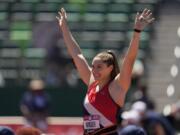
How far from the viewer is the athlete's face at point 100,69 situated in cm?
555

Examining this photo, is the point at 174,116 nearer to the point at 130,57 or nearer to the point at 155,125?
the point at 155,125

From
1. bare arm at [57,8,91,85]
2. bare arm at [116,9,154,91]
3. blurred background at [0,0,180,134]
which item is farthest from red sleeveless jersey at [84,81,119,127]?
blurred background at [0,0,180,134]

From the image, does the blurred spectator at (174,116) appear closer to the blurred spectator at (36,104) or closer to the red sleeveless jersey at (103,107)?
the blurred spectator at (36,104)

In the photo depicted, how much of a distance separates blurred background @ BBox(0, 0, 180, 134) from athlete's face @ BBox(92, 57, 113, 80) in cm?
837

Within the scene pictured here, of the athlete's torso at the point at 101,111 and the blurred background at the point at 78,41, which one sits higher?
the athlete's torso at the point at 101,111

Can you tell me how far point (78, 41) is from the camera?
16.0 meters

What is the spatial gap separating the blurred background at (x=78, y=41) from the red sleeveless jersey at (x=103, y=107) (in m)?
8.37

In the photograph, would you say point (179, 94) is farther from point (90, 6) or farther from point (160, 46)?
point (90, 6)

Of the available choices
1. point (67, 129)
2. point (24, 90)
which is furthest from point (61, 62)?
point (67, 129)

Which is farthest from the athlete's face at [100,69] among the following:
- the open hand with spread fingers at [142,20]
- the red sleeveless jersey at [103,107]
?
the open hand with spread fingers at [142,20]

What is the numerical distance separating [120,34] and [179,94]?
1904mm

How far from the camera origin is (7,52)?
1608cm

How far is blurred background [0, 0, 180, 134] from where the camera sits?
48.2 ft

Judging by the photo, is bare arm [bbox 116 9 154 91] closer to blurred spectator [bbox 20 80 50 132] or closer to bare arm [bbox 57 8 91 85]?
bare arm [bbox 57 8 91 85]
